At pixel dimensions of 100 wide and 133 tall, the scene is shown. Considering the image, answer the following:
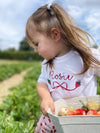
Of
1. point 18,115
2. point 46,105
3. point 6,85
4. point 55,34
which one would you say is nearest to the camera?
point 46,105

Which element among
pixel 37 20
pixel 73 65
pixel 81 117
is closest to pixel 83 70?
pixel 73 65

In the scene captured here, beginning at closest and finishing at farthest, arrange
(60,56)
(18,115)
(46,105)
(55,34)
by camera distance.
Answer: (46,105), (55,34), (60,56), (18,115)

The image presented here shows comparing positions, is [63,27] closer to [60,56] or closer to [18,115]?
[60,56]

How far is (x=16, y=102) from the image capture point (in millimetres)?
2924

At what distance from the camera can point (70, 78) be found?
4.90ft

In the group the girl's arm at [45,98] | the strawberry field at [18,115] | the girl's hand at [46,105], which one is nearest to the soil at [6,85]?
the strawberry field at [18,115]

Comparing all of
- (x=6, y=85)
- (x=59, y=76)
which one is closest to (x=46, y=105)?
(x=59, y=76)

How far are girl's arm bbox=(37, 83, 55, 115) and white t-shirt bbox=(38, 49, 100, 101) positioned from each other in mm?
58

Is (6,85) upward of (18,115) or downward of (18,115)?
upward

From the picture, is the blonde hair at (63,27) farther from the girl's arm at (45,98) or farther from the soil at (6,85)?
the soil at (6,85)

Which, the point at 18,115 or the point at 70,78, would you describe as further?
the point at 18,115

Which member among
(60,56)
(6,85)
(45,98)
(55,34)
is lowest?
(45,98)

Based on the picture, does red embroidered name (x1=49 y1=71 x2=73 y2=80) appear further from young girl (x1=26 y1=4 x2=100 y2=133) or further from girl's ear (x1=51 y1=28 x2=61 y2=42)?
girl's ear (x1=51 y1=28 x2=61 y2=42)

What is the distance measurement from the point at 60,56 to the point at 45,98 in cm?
37
